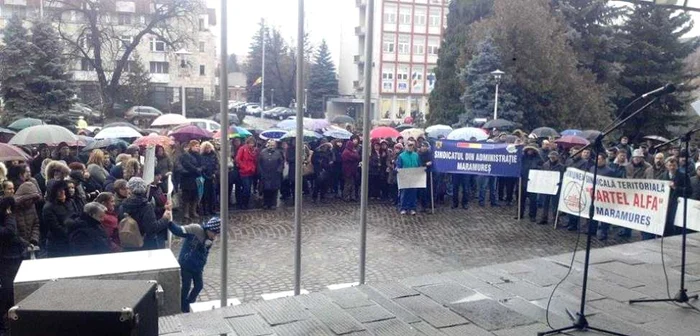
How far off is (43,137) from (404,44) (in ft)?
189

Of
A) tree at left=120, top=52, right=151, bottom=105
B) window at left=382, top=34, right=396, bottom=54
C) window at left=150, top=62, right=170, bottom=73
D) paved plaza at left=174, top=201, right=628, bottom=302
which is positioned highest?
window at left=382, top=34, right=396, bottom=54

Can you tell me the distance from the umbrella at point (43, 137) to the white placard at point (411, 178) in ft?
22.6

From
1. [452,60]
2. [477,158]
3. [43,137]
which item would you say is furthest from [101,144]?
[452,60]

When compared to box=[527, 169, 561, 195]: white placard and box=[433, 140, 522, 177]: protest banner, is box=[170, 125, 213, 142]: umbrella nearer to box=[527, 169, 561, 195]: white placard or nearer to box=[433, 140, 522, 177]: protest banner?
box=[433, 140, 522, 177]: protest banner

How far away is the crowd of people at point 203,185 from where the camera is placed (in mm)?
6707

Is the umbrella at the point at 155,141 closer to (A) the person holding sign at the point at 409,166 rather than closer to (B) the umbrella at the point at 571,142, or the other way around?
(A) the person holding sign at the point at 409,166

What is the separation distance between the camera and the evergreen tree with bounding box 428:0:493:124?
3388 centimetres

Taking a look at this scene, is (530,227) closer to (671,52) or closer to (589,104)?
(589,104)

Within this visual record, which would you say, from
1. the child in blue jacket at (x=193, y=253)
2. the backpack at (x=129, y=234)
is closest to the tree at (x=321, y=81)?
the backpack at (x=129, y=234)

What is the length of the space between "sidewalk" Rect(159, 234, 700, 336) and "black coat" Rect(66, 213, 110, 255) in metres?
1.85

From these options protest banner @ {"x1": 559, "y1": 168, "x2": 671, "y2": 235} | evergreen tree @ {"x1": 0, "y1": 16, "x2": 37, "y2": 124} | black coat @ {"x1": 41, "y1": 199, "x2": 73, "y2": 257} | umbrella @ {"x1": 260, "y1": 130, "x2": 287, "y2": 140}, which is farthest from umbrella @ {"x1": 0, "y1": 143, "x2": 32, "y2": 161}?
evergreen tree @ {"x1": 0, "y1": 16, "x2": 37, "y2": 124}

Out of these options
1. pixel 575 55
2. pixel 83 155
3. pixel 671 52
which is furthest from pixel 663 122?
pixel 83 155

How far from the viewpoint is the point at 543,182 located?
12922mm

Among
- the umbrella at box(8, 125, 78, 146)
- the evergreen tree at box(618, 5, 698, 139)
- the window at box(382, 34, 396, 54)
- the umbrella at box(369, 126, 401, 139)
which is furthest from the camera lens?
the window at box(382, 34, 396, 54)
